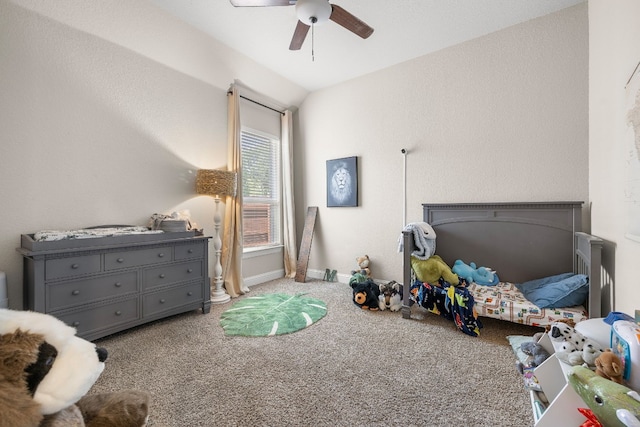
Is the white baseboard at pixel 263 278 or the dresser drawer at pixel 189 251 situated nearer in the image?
the dresser drawer at pixel 189 251

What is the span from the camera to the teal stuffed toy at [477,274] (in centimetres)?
256

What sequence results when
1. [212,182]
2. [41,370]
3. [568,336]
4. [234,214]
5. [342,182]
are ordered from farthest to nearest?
[342,182]
[234,214]
[212,182]
[568,336]
[41,370]

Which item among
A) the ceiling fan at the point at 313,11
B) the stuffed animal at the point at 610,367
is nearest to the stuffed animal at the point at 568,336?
the stuffed animal at the point at 610,367

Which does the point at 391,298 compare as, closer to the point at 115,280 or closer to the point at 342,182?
the point at 342,182

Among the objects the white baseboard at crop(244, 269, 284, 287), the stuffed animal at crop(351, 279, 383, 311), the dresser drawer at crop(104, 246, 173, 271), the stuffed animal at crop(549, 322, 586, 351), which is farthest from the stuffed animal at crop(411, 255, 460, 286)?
the dresser drawer at crop(104, 246, 173, 271)

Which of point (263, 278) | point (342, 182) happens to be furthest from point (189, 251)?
point (342, 182)

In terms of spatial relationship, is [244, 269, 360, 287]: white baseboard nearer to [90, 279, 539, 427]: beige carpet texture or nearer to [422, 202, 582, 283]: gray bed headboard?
[90, 279, 539, 427]: beige carpet texture

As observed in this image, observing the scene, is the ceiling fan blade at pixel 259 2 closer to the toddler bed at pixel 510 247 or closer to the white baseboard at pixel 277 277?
the toddler bed at pixel 510 247

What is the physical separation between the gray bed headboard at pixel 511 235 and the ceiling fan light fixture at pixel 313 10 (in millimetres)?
2096

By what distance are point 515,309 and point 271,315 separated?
2.05 metres

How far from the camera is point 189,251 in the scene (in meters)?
2.58

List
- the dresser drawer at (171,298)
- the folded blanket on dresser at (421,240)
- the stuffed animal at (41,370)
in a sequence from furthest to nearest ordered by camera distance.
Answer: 1. the folded blanket on dresser at (421,240)
2. the dresser drawer at (171,298)
3. the stuffed animal at (41,370)

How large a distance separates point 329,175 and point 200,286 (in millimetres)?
2226

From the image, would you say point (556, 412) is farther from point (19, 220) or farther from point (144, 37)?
point (144, 37)
